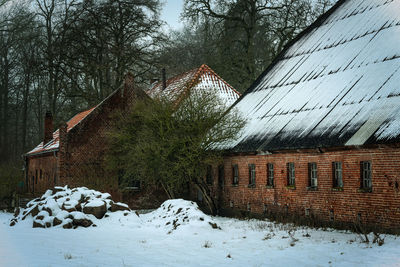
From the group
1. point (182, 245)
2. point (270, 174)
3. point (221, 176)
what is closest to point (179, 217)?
point (182, 245)

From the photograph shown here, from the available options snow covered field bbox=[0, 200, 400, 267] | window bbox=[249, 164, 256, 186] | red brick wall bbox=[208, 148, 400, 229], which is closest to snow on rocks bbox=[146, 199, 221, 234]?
snow covered field bbox=[0, 200, 400, 267]

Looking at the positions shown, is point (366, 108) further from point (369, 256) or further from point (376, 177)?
point (369, 256)

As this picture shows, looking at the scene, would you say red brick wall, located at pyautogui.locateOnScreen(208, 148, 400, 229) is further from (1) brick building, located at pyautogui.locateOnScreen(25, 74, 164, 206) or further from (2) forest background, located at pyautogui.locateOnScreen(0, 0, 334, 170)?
(2) forest background, located at pyautogui.locateOnScreen(0, 0, 334, 170)

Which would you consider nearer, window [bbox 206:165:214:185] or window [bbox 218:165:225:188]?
window [bbox 218:165:225:188]

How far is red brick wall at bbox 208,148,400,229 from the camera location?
14.7 metres

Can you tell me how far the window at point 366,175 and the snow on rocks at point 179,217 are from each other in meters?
4.99

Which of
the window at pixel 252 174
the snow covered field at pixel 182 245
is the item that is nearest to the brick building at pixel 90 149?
the snow covered field at pixel 182 245

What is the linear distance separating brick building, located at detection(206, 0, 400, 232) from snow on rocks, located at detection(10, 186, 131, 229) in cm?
576

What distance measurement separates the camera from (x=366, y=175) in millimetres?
15742

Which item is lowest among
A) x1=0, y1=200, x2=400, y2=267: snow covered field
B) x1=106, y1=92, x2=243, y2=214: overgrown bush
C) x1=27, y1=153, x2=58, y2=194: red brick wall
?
x1=0, y1=200, x2=400, y2=267: snow covered field

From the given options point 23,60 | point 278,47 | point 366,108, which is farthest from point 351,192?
point 23,60

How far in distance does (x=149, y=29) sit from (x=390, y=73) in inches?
801

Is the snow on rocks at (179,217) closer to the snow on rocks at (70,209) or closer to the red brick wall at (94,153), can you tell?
the snow on rocks at (70,209)

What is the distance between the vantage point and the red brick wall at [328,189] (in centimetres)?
1466
